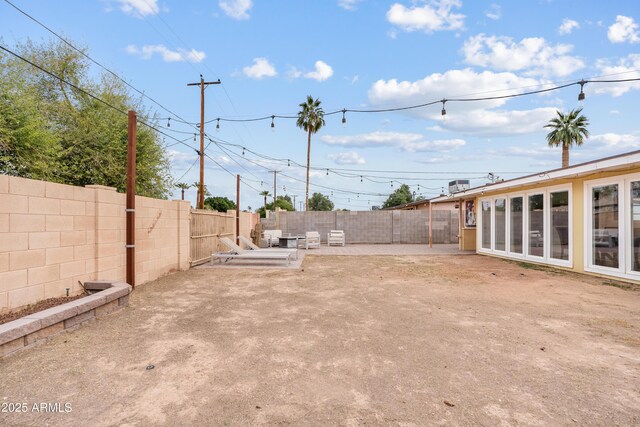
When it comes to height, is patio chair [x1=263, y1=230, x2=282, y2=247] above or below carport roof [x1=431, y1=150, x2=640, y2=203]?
below

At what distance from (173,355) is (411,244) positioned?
17430 millimetres

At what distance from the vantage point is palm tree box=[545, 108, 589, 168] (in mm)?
23031

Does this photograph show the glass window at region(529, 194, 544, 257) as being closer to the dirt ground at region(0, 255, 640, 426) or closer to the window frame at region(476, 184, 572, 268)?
the window frame at region(476, 184, 572, 268)

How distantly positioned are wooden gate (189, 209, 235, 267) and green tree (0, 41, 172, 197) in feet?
14.4

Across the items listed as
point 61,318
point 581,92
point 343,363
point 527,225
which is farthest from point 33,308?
point 581,92

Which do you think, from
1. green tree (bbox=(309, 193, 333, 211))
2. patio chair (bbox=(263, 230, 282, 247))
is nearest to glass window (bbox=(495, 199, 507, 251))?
patio chair (bbox=(263, 230, 282, 247))

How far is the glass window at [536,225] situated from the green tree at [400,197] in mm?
46475

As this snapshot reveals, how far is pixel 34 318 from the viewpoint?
3.61 metres

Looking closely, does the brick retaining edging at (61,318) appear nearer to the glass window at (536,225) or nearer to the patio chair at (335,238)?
the glass window at (536,225)

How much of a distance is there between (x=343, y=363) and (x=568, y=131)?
27.6 metres

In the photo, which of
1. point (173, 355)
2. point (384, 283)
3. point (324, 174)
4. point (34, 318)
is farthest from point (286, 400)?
point (324, 174)

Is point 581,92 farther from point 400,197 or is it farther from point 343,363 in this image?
point 400,197

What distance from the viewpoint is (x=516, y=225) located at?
1153 cm

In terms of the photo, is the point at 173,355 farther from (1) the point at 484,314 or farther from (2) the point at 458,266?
(2) the point at 458,266
